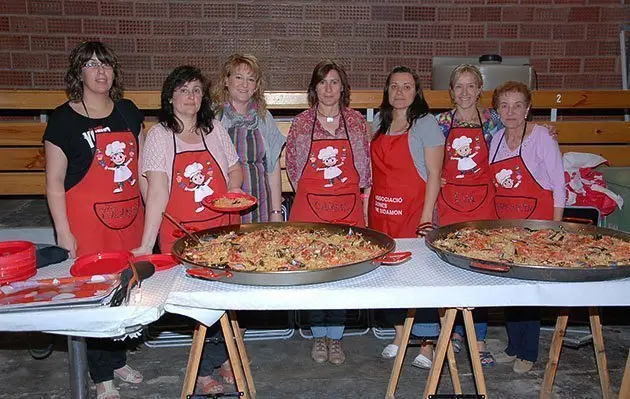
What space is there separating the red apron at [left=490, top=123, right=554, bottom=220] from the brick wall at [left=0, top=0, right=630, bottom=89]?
3382 mm

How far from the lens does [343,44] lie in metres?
6.48

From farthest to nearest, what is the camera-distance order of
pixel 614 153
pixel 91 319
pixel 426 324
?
pixel 614 153, pixel 426 324, pixel 91 319

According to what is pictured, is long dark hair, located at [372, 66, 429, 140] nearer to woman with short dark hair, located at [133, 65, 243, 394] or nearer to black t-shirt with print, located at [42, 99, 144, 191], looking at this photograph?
woman with short dark hair, located at [133, 65, 243, 394]

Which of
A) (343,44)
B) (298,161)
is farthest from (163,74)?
(298,161)

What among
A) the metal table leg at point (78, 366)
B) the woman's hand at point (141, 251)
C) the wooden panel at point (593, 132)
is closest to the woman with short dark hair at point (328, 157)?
the woman's hand at point (141, 251)

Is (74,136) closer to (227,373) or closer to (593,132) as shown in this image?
(227,373)

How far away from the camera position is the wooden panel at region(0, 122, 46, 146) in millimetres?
4434

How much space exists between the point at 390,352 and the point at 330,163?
1210mm

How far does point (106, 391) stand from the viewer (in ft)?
10.1

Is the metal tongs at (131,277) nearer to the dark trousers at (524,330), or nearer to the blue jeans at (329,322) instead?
the blue jeans at (329,322)

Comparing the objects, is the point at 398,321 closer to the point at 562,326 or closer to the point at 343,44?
the point at 562,326

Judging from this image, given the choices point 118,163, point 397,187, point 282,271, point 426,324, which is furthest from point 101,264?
point 426,324

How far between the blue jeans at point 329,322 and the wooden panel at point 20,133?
247cm

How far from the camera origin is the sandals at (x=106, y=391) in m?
3.07
